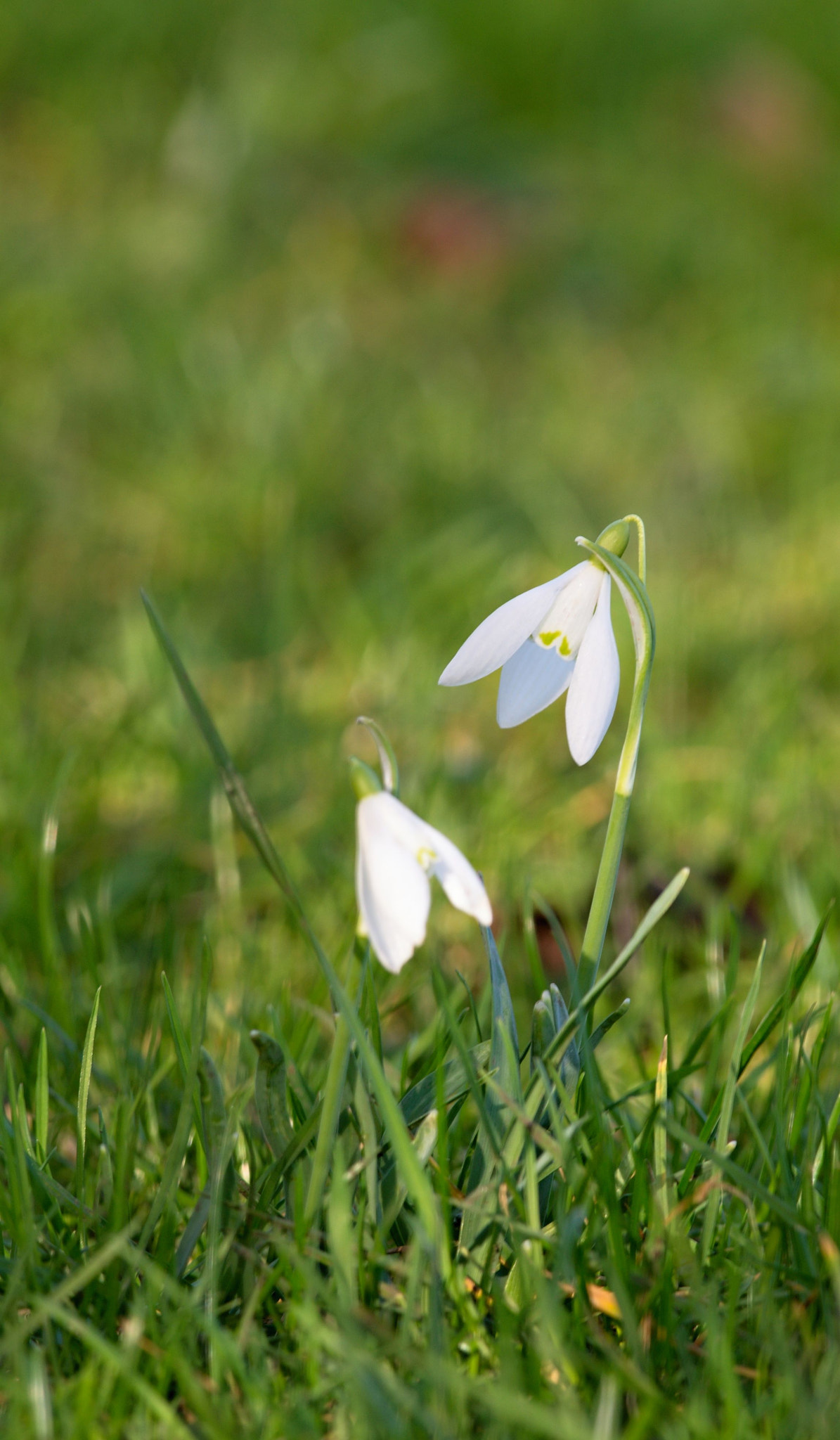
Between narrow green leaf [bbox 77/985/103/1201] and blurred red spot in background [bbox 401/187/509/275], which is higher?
blurred red spot in background [bbox 401/187/509/275]

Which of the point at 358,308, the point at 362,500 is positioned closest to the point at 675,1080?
the point at 362,500

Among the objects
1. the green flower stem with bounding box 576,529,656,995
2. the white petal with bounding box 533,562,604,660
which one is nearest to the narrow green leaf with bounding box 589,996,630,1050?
the green flower stem with bounding box 576,529,656,995

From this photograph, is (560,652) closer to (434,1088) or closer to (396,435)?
(434,1088)

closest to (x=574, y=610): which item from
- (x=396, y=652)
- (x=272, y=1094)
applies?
(x=272, y=1094)

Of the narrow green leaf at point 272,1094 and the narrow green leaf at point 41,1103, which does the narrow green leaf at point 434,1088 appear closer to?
the narrow green leaf at point 272,1094

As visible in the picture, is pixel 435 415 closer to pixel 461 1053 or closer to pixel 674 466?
pixel 674 466

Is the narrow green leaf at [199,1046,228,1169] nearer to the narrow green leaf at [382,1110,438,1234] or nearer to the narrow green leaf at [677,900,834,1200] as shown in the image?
the narrow green leaf at [382,1110,438,1234]
